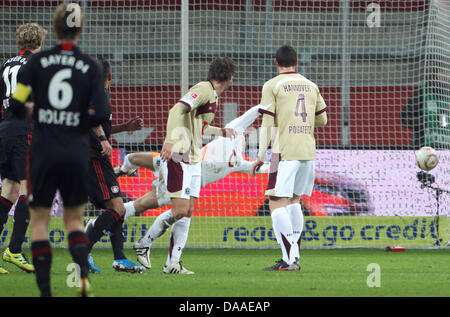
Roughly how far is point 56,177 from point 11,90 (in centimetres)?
233

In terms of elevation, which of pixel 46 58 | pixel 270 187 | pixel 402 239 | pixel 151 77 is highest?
pixel 151 77

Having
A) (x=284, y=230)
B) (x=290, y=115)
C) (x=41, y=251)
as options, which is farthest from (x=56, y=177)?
(x=290, y=115)

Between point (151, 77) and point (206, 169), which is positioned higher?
point (151, 77)

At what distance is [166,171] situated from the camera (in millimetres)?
6207

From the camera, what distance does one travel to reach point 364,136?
11273 mm

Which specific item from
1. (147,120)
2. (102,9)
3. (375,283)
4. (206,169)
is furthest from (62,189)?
(102,9)

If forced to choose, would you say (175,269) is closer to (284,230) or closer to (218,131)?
(284,230)

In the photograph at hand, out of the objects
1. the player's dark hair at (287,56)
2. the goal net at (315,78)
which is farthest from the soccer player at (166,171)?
the goal net at (315,78)

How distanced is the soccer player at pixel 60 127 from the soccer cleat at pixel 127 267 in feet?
6.47

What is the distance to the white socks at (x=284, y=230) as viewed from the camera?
631cm

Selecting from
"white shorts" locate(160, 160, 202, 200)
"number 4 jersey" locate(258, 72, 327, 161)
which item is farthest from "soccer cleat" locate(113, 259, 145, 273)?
"number 4 jersey" locate(258, 72, 327, 161)

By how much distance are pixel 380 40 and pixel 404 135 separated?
1.98m

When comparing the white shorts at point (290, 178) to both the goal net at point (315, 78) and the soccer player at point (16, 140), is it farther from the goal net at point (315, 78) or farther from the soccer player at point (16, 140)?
the goal net at point (315, 78)

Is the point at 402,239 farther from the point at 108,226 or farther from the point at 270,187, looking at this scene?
the point at 108,226
